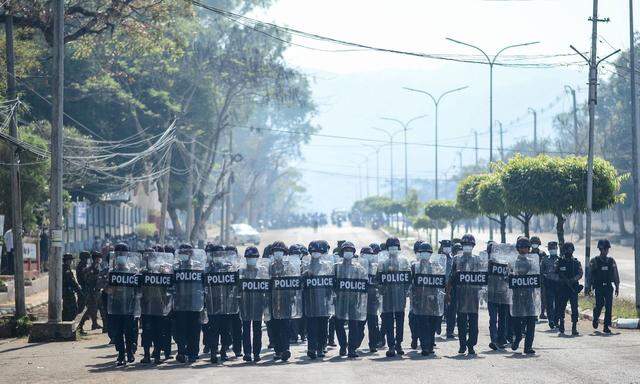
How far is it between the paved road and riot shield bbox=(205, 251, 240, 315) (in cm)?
85

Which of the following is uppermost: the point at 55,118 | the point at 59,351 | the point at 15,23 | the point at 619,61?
the point at 619,61

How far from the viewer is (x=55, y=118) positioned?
22109 mm

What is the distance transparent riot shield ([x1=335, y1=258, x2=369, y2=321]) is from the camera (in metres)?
17.2

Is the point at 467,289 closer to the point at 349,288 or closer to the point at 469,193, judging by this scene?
the point at 349,288

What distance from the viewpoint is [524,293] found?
57.4 feet

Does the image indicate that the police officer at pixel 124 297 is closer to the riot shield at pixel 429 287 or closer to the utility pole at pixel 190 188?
the riot shield at pixel 429 287

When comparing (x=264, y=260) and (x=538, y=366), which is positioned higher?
(x=264, y=260)

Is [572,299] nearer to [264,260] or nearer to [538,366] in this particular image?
[538,366]

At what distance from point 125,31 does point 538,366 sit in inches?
708

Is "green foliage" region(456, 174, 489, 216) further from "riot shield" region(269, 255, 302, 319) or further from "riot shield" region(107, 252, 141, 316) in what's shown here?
"riot shield" region(107, 252, 141, 316)

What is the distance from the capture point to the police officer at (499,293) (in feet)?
59.1

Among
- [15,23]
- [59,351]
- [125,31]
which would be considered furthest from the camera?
[125,31]

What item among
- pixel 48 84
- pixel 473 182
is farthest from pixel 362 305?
pixel 48 84

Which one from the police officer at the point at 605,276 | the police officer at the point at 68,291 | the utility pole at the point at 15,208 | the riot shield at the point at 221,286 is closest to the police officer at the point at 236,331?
the riot shield at the point at 221,286
